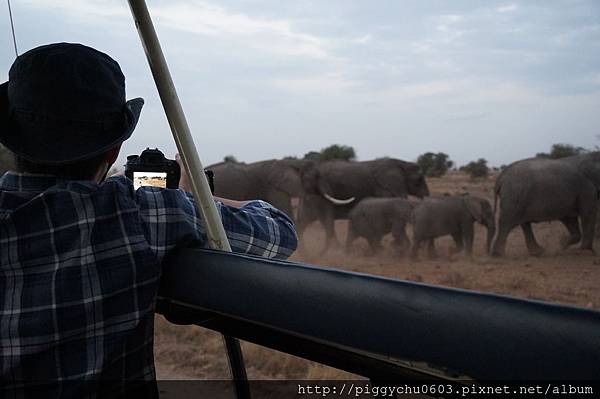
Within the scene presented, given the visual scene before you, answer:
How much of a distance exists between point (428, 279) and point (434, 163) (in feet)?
73.6

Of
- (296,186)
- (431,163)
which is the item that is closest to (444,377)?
(296,186)

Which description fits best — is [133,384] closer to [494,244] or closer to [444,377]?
[444,377]

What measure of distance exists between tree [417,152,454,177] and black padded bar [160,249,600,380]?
29578 mm

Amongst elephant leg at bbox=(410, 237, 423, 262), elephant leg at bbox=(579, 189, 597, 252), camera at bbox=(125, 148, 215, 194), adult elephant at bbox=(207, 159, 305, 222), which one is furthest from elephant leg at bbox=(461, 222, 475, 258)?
camera at bbox=(125, 148, 215, 194)

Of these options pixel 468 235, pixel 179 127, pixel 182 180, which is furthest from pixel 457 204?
pixel 179 127

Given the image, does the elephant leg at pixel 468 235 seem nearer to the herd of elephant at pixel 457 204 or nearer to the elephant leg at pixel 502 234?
the herd of elephant at pixel 457 204

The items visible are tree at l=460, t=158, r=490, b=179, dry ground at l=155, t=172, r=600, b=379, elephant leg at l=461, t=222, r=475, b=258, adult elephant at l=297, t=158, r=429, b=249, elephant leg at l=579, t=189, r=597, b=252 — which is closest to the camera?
dry ground at l=155, t=172, r=600, b=379

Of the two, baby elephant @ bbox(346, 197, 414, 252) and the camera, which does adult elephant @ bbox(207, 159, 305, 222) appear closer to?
baby elephant @ bbox(346, 197, 414, 252)

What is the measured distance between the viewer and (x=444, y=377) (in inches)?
28.7

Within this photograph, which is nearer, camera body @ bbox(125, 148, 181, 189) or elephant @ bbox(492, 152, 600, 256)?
camera body @ bbox(125, 148, 181, 189)

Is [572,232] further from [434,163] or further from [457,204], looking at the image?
[434,163]

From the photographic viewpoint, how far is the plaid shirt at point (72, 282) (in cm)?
110

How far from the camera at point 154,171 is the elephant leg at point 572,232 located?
1076 cm

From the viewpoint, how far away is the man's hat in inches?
45.2
